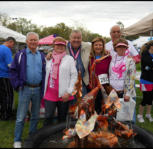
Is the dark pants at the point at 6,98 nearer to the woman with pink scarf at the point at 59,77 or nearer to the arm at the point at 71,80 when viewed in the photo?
the woman with pink scarf at the point at 59,77

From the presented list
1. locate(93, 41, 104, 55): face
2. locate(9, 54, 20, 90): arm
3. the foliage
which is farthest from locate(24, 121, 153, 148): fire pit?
the foliage

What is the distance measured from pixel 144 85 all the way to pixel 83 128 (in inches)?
95.3

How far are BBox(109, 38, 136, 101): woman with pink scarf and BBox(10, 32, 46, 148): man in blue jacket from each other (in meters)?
1.07

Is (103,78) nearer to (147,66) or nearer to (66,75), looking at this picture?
(66,75)

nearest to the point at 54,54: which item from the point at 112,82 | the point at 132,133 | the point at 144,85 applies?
the point at 112,82

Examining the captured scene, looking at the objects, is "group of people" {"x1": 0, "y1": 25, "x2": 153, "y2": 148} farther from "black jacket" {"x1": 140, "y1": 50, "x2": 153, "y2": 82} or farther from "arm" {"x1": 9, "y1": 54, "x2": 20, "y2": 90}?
"black jacket" {"x1": 140, "y1": 50, "x2": 153, "y2": 82}

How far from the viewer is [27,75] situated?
103 inches

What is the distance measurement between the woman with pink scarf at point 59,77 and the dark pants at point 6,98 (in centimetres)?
176

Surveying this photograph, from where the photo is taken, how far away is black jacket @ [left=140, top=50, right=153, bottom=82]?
3887mm

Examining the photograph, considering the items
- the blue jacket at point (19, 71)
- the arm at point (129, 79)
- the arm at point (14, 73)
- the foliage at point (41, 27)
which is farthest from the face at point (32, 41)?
the foliage at point (41, 27)

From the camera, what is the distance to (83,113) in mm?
2162

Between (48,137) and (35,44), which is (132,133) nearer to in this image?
(48,137)

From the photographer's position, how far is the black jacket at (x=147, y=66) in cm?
389

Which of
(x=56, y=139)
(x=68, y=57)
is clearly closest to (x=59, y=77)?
(x=68, y=57)
